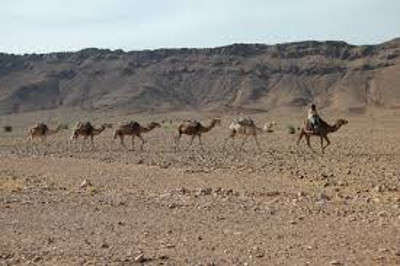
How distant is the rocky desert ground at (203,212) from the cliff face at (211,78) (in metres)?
86.3

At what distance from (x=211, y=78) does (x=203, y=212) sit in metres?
120

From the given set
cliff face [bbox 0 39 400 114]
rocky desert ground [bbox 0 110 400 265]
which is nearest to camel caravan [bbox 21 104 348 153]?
rocky desert ground [bbox 0 110 400 265]

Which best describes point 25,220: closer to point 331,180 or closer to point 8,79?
point 331,180

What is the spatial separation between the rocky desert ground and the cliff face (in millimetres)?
86280

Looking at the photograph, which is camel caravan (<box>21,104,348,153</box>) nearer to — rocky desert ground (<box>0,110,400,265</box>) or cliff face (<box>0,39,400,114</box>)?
rocky desert ground (<box>0,110,400,265</box>)

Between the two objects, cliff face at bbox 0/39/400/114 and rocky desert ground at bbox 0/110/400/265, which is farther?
cliff face at bbox 0/39/400/114

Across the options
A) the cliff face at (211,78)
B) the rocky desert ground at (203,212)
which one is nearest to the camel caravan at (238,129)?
the rocky desert ground at (203,212)

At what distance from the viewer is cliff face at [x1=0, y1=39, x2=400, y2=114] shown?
385ft

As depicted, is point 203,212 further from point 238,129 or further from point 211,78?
point 211,78

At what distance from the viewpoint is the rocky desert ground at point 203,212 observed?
10.2 metres

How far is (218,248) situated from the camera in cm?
1048

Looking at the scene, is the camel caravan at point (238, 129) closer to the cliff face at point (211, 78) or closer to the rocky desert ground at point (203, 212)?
the rocky desert ground at point (203, 212)

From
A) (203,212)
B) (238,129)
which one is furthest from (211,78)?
(203,212)

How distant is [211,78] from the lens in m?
132
